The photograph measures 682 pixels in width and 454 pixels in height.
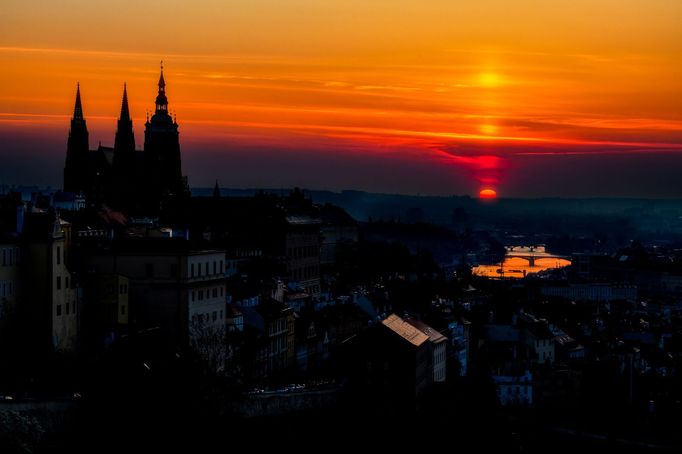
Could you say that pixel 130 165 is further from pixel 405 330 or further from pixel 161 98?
pixel 405 330

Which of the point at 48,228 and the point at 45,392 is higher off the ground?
the point at 48,228

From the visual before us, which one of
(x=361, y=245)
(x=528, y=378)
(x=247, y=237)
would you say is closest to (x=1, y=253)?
(x=528, y=378)

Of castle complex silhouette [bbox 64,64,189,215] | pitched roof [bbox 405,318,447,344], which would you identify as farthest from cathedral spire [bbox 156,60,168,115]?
pitched roof [bbox 405,318,447,344]

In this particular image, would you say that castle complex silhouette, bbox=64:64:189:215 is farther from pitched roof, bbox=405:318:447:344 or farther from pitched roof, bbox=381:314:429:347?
pitched roof, bbox=381:314:429:347

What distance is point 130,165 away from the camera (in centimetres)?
11162

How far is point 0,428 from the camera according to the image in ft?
158

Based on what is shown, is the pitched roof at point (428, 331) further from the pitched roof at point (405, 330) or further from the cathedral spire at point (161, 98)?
the cathedral spire at point (161, 98)

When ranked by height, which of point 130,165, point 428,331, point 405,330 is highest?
point 130,165

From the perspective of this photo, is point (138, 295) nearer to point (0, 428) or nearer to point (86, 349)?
point (86, 349)

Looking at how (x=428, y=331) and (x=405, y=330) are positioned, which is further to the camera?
(x=428, y=331)

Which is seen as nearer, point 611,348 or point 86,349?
point 86,349

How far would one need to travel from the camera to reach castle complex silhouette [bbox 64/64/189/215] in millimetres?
108125


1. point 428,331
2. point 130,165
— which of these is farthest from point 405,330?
point 130,165

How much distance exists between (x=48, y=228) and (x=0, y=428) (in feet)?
39.0
